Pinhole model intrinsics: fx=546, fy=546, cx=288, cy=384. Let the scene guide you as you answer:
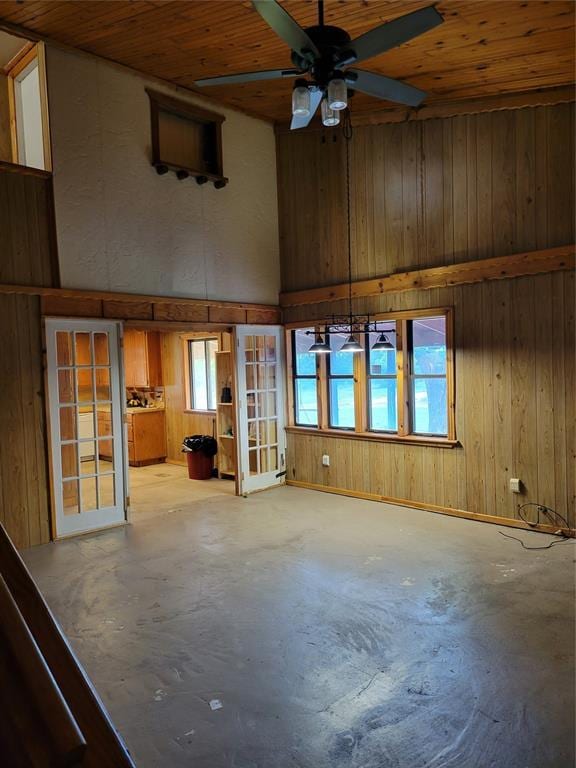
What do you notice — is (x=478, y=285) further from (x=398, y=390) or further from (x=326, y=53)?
(x=326, y=53)

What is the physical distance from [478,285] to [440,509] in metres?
2.41

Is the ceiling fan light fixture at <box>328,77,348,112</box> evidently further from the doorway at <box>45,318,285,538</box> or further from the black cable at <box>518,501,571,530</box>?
the black cable at <box>518,501,571,530</box>

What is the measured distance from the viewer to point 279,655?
3.24 metres

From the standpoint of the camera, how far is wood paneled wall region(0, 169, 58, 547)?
198 inches

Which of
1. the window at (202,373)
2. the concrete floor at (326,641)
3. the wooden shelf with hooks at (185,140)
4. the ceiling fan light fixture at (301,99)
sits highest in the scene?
the wooden shelf with hooks at (185,140)

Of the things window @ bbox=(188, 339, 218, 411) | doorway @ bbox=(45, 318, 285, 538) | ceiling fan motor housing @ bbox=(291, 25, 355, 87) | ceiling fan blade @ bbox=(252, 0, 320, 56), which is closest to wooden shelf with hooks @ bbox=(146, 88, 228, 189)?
doorway @ bbox=(45, 318, 285, 538)

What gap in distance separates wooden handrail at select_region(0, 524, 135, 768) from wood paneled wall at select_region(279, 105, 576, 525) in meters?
5.01

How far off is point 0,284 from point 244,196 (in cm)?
330

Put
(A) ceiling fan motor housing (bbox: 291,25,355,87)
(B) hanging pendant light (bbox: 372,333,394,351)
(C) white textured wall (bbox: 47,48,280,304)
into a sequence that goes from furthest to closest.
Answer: (B) hanging pendant light (bbox: 372,333,394,351) < (C) white textured wall (bbox: 47,48,280,304) < (A) ceiling fan motor housing (bbox: 291,25,355,87)

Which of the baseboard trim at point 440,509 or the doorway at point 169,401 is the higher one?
the doorway at point 169,401

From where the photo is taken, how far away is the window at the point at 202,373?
→ 29.2 feet

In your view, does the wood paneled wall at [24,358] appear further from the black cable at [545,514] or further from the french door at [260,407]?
the black cable at [545,514]

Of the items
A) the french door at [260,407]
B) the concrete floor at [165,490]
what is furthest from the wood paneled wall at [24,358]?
the french door at [260,407]

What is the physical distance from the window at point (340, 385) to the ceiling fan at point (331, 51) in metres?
3.81
